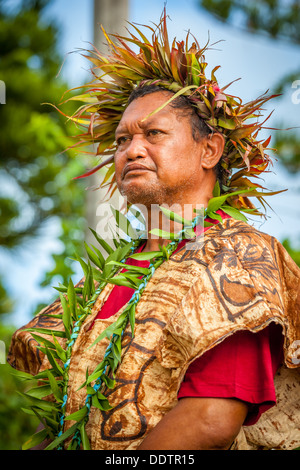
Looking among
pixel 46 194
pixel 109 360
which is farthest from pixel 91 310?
pixel 46 194

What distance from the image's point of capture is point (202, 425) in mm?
1546

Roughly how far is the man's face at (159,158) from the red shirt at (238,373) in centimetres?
69

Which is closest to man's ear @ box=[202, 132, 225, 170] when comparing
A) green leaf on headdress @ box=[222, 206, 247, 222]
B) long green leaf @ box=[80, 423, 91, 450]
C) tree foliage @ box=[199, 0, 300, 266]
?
green leaf on headdress @ box=[222, 206, 247, 222]

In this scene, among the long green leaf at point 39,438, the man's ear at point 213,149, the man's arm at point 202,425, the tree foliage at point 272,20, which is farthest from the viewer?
the tree foliage at point 272,20

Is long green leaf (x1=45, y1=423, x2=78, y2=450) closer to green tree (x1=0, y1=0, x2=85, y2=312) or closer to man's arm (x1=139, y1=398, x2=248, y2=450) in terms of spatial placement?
man's arm (x1=139, y1=398, x2=248, y2=450)

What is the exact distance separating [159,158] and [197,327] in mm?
743

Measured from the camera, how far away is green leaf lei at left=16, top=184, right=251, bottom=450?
5.88 feet

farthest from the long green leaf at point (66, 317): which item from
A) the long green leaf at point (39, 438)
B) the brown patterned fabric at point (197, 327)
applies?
the long green leaf at point (39, 438)

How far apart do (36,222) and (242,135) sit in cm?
594

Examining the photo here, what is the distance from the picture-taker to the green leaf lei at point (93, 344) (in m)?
1.79

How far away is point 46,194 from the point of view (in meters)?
7.59

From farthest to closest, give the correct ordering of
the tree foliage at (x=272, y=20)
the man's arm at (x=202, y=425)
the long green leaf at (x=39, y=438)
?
the tree foliage at (x=272, y=20), the long green leaf at (x=39, y=438), the man's arm at (x=202, y=425)

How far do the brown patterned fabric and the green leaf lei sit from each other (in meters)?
0.03

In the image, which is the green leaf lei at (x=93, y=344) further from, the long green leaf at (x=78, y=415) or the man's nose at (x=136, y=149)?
the man's nose at (x=136, y=149)
